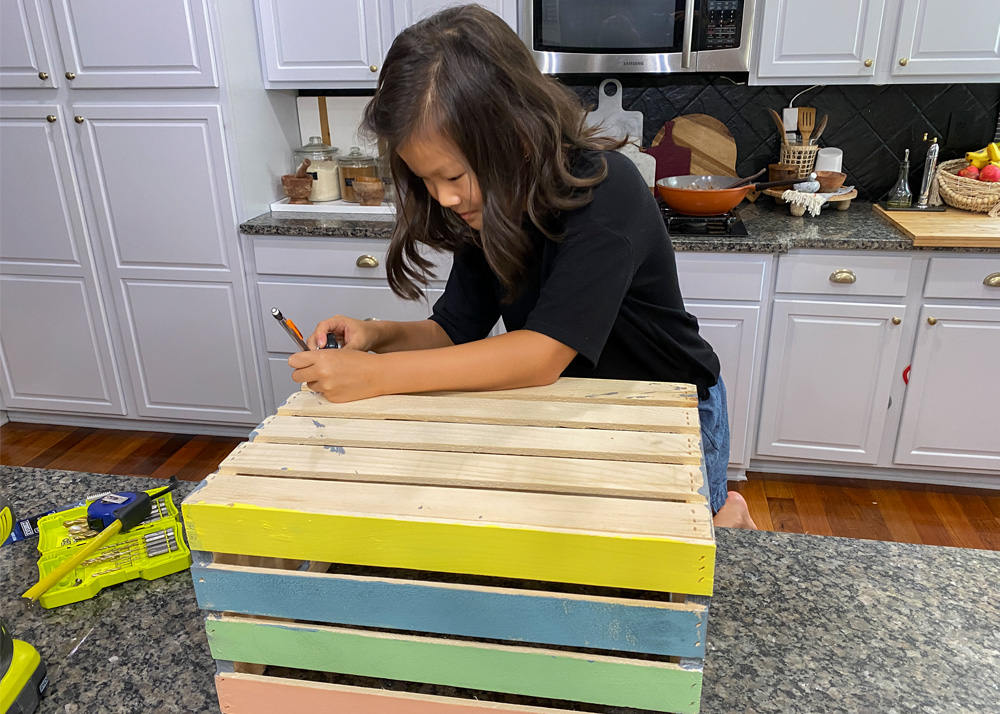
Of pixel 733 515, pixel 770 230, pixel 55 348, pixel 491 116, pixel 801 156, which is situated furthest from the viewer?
pixel 55 348

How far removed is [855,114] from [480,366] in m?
2.44

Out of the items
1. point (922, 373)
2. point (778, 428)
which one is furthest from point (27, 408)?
point (922, 373)

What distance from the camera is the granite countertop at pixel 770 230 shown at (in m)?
2.36

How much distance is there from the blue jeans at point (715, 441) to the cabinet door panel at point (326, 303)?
1.50 meters

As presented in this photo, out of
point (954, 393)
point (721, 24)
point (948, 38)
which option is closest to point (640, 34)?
point (721, 24)

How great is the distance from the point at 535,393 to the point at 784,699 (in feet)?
1.24

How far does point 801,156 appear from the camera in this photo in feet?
8.90

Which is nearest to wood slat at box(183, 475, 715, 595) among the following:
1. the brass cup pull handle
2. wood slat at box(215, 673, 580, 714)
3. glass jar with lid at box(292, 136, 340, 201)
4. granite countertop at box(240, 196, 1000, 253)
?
wood slat at box(215, 673, 580, 714)

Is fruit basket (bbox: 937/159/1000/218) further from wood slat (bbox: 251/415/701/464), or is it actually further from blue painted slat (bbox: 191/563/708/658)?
blue painted slat (bbox: 191/563/708/658)

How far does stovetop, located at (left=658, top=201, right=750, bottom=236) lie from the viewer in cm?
246

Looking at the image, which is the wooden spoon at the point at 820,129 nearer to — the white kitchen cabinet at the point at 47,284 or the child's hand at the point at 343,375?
the child's hand at the point at 343,375

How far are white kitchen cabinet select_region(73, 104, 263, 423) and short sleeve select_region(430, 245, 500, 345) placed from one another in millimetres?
1619

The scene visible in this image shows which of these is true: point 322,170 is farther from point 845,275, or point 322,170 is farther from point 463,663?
point 463,663

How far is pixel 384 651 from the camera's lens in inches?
25.4
